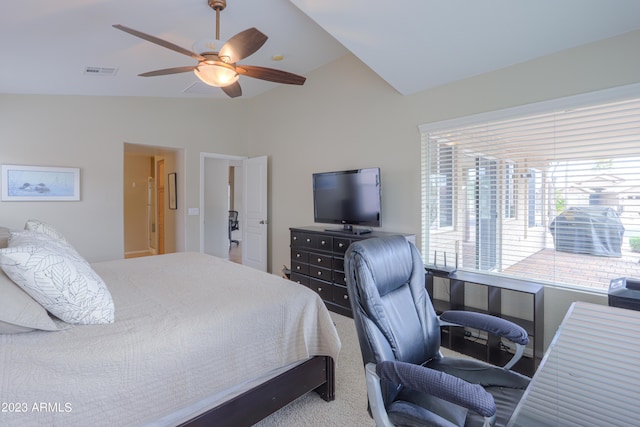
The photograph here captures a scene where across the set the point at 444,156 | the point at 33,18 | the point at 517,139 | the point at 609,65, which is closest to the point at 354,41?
→ the point at 444,156

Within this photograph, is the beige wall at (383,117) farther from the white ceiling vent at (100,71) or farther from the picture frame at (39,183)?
the picture frame at (39,183)

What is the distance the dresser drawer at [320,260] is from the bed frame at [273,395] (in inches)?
67.3

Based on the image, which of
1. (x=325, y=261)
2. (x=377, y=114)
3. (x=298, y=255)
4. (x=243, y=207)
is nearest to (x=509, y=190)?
(x=377, y=114)

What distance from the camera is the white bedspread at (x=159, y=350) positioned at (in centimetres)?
110

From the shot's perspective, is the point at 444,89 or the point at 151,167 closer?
the point at 444,89

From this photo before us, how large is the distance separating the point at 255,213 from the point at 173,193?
1525 millimetres

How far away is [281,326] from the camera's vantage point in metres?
1.78

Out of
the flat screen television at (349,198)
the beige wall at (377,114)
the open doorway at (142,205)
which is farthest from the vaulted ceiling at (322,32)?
the open doorway at (142,205)

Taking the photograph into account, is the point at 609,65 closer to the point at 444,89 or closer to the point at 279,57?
the point at 444,89

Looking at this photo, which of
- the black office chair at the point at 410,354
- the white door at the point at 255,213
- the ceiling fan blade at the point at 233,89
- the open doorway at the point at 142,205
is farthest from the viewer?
the open doorway at the point at 142,205

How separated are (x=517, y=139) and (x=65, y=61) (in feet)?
14.7

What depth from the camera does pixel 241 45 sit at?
7.45 feet

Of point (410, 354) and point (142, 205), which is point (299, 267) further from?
point (142, 205)

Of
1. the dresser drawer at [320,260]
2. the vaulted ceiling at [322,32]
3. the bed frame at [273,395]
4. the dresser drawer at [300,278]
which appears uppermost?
the vaulted ceiling at [322,32]
